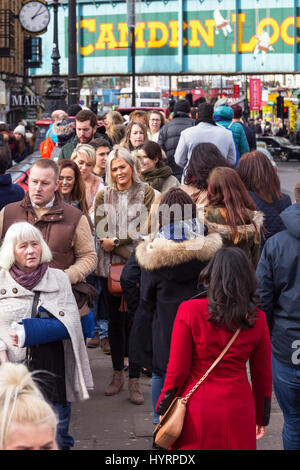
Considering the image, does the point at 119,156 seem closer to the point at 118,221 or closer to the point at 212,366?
the point at 118,221

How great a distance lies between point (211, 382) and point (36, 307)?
1.24 m

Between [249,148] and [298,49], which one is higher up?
[298,49]

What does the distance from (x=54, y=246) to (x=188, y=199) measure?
3.28 feet

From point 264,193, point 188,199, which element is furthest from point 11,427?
point 264,193

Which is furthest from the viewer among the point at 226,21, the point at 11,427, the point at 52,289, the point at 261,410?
the point at 226,21

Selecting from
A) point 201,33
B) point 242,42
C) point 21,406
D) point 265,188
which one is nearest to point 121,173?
point 265,188

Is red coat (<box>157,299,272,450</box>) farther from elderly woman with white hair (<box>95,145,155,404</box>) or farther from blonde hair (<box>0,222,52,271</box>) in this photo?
elderly woman with white hair (<box>95,145,155,404</box>)

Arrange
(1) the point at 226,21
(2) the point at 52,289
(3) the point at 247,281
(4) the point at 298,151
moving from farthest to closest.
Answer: (4) the point at 298,151, (1) the point at 226,21, (2) the point at 52,289, (3) the point at 247,281

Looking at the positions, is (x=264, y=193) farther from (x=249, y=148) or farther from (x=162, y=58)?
(x=162, y=58)

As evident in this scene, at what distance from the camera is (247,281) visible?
13.0 feet

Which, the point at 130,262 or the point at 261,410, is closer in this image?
the point at 261,410

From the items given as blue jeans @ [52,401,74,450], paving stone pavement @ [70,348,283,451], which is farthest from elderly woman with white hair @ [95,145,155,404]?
blue jeans @ [52,401,74,450]

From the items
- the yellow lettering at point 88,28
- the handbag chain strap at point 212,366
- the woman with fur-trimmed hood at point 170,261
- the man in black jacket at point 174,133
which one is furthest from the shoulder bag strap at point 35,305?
the yellow lettering at point 88,28

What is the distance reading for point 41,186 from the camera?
546 centimetres
